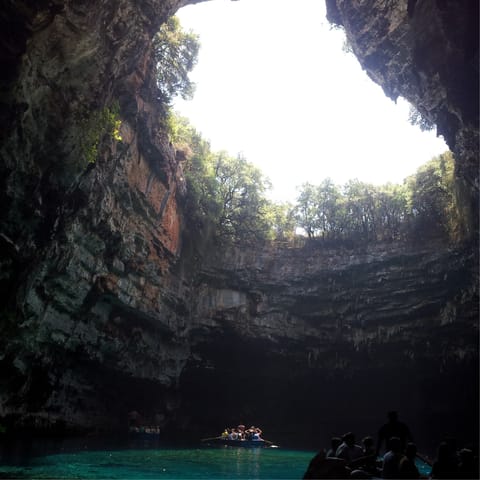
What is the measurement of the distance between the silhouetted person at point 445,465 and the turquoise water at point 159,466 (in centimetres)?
680

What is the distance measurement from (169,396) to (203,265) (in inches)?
334

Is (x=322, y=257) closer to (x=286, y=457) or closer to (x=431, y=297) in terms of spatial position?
(x=431, y=297)

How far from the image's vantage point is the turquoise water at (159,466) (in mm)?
10711

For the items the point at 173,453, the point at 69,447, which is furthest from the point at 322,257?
the point at 69,447

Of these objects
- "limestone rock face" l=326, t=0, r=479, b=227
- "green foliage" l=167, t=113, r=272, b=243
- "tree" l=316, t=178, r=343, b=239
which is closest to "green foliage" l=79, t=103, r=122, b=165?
"green foliage" l=167, t=113, r=272, b=243

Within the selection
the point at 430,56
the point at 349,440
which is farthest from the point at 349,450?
the point at 430,56

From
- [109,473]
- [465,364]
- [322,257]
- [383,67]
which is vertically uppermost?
[383,67]

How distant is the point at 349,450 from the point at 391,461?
1.61 metres

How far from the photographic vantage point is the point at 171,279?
77.8 ft

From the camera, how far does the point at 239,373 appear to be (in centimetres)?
2861

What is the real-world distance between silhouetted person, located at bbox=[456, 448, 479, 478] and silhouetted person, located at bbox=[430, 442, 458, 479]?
0.24 feet

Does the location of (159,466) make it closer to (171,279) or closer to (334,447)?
(334,447)

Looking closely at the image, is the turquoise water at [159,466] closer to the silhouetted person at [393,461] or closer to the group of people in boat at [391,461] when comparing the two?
the group of people in boat at [391,461]

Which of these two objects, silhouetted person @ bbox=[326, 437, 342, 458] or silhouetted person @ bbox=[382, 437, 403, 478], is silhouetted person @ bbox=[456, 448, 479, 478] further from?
silhouetted person @ bbox=[326, 437, 342, 458]
